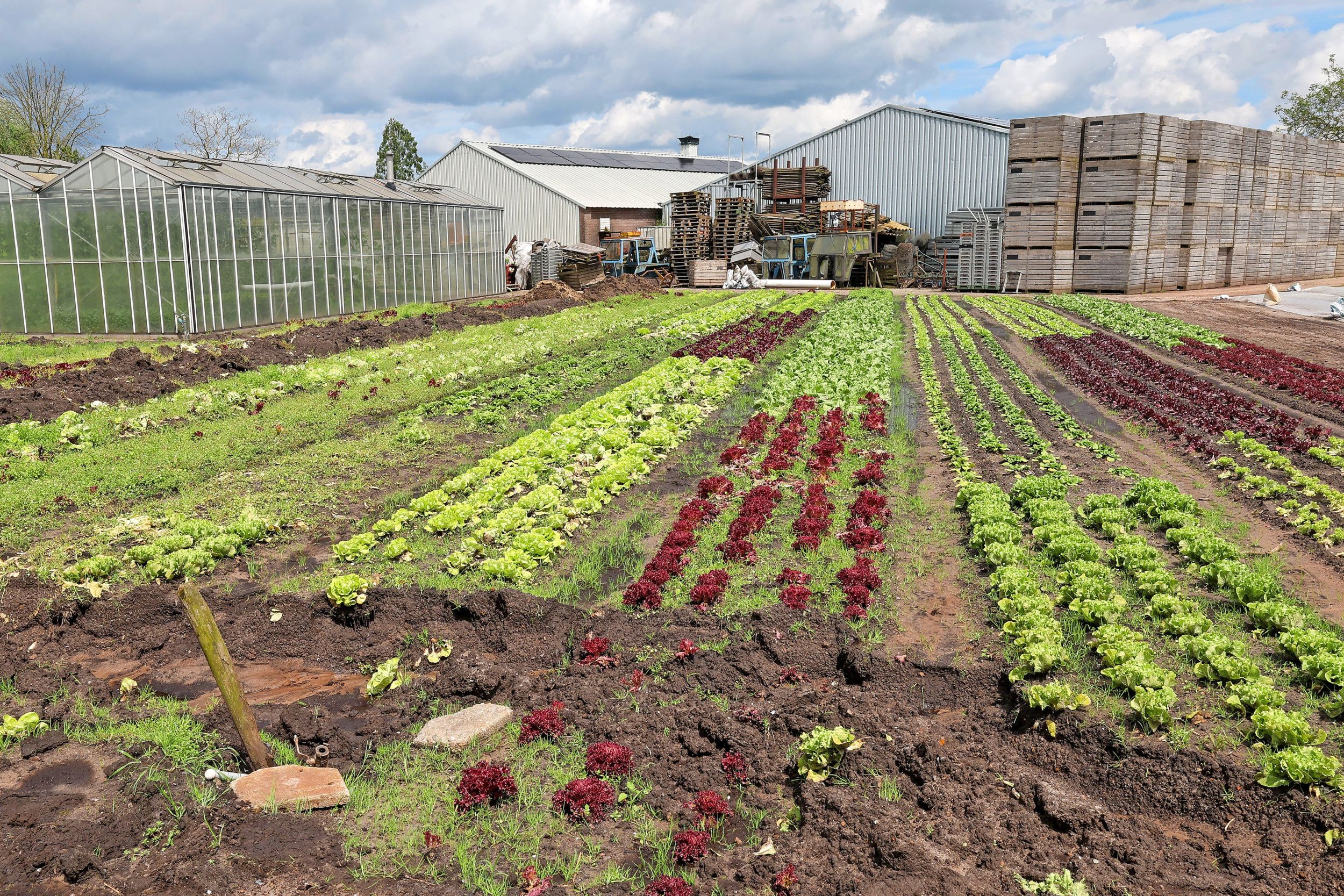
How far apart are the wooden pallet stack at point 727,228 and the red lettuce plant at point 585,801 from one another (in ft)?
140

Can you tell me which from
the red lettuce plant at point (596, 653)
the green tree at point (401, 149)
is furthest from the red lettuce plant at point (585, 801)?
the green tree at point (401, 149)

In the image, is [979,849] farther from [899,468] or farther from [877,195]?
[877,195]

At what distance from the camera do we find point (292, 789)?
16.9ft

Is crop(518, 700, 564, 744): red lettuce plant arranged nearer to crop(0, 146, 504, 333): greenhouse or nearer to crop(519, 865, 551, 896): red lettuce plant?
crop(519, 865, 551, 896): red lettuce plant

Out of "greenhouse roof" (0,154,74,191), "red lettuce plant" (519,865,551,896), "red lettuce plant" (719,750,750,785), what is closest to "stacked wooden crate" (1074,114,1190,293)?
"greenhouse roof" (0,154,74,191)

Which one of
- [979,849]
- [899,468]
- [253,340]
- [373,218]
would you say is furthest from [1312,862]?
[373,218]

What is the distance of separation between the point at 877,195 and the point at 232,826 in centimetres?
4542

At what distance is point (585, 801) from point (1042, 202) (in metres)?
34.4

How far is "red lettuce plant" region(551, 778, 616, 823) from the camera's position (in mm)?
5117

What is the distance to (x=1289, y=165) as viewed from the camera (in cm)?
3981

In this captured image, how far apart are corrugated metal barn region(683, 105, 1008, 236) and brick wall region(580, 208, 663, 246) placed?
7748mm

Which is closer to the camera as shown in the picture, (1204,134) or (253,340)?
(253,340)

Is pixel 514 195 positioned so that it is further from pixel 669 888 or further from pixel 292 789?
pixel 669 888

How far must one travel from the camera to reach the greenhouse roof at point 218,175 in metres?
23.3
